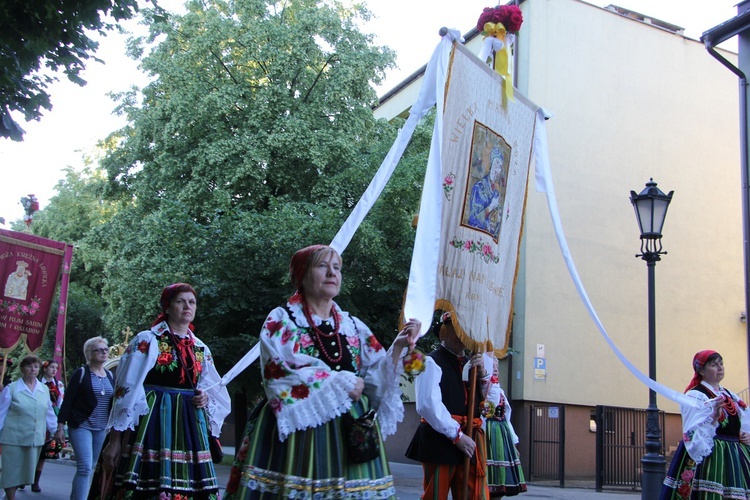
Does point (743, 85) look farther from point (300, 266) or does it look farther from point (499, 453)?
point (300, 266)

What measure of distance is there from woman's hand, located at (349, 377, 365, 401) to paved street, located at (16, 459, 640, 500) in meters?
7.98

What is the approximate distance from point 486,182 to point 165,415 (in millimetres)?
2969

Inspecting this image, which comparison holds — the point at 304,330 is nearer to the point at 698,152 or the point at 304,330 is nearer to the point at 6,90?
the point at 6,90

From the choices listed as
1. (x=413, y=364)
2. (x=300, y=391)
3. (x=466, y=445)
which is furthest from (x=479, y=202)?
(x=300, y=391)

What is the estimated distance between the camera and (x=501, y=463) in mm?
7477

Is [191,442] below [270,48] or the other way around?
below

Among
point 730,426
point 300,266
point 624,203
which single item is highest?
point 624,203

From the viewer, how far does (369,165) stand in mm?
19781

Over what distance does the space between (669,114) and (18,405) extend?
60.8 feet

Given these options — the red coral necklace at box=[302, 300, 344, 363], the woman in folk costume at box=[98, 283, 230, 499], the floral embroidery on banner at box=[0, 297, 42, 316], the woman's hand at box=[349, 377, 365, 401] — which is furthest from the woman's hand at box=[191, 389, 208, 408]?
the floral embroidery on banner at box=[0, 297, 42, 316]

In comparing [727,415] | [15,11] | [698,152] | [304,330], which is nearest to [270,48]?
[698,152]

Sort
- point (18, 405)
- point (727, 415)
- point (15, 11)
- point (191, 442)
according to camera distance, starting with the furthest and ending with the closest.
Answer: point (18, 405)
point (15, 11)
point (727, 415)
point (191, 442)

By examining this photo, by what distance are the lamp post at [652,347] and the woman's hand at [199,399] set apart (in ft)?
19.7

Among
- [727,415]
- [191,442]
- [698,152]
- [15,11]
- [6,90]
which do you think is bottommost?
[191,442]
